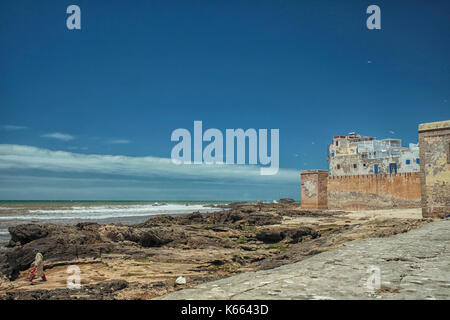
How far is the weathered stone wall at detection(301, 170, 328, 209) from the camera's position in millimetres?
33719

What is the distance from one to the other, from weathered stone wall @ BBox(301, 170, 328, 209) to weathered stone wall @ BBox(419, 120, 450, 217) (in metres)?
17.9

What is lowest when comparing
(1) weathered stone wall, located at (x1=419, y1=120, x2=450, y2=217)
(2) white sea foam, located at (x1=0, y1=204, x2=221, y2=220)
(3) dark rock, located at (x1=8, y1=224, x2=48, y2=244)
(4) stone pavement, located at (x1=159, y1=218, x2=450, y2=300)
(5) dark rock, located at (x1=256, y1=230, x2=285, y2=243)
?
(2) white sea foam, located at (x1=0, y1=204, x2=221, y2=220)

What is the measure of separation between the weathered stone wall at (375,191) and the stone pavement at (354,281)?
22.1 meters

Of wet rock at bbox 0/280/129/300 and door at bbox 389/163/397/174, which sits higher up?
door at bbox 389/163/397/174

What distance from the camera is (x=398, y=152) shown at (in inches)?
1949

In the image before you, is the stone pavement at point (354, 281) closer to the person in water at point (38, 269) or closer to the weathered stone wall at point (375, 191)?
the person in water at point (38, 269)

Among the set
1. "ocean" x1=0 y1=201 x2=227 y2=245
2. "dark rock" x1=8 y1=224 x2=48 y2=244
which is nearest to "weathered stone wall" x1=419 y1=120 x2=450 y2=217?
"dark rock" x1=8 y1=224 x2=48 y2=244

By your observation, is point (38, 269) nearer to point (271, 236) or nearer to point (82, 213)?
point (271, 236)

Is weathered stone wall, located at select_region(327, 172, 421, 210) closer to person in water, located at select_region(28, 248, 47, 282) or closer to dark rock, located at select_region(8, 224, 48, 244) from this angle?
dark rock, located at select_region(8, 224, 48, 244)

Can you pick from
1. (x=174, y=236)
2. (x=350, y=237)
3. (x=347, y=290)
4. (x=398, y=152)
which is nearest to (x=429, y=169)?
(x=350, y=237)

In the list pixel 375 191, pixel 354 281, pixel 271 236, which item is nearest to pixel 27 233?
pixel 271 236

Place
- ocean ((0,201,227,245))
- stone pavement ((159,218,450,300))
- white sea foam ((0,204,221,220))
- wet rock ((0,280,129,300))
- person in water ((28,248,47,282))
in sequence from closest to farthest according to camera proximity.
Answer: stone pavement ((159,218,450,300)), wet rock ((0,280,129,300)), person in water ((28,248,47,282)), ocean ((0,201,227,245)), white sea foam ((0,204,221,220))

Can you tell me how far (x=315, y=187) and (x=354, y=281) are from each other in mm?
30140
